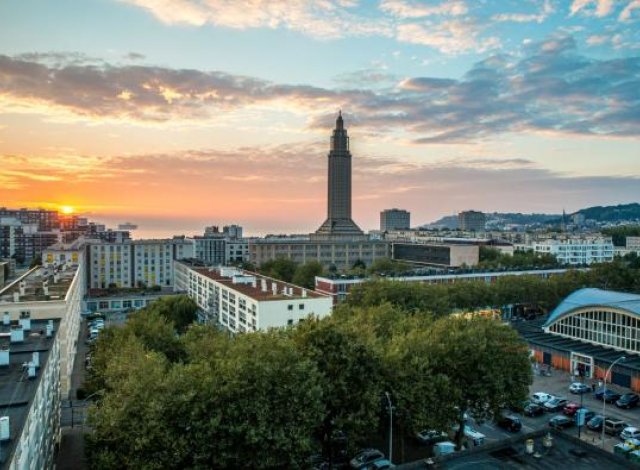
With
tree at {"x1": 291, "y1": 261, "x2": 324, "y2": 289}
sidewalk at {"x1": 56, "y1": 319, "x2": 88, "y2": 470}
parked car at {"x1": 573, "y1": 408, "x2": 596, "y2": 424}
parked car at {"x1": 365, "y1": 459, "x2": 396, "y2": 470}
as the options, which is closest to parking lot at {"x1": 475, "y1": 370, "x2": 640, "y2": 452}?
parked car at {"x1": 573, "y1": 408, "x2": 596, "y2": 424}

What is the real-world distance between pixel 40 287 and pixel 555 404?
51.4m

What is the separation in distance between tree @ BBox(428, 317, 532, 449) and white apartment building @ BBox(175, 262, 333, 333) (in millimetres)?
12938

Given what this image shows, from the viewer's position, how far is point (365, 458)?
30422 millimetres

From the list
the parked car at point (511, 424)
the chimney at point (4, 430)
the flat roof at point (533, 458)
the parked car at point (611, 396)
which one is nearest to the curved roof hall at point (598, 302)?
the parked car at point (611, 396)

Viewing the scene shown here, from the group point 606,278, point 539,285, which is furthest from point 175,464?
point 606,278

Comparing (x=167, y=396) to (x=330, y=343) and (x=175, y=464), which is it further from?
(x=330, y=343)

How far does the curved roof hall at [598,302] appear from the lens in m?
49.7

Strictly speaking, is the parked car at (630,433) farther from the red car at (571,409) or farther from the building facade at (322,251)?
the building facade at (322,251)

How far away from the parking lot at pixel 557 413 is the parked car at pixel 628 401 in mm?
314

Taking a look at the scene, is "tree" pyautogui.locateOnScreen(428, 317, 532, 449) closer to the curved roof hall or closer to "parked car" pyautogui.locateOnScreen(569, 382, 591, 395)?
"parked car" pyautogui.locateOnScreen(569, 382, 591, 395)

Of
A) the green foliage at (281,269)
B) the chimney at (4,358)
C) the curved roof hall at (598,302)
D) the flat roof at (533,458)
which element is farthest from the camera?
the green foliage at (281,269)

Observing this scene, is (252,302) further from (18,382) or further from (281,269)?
(281,269)

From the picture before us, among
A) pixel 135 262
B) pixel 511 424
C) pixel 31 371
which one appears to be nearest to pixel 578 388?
pixel 511 424

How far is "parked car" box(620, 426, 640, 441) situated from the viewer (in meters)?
33.6
